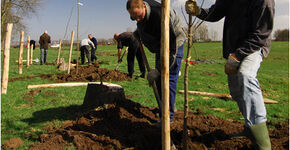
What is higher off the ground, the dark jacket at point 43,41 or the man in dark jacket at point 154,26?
the dark jacket at point 43,41

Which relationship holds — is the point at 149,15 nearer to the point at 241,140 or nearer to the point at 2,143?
the point at 241,140

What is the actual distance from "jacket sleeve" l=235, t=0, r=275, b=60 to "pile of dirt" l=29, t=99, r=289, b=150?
1.22 m

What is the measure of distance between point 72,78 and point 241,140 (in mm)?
7060

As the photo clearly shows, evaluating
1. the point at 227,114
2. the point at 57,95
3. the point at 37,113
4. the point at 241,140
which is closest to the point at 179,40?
the point at 241,140

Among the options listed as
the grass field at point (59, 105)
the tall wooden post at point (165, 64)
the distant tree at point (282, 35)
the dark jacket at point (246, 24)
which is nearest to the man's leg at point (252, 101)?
the dark jacket at point (246, 24)

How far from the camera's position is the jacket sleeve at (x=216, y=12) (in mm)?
2598

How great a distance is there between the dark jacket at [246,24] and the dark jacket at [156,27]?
0.42 metres

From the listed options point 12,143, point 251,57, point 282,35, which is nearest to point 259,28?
point 251,57

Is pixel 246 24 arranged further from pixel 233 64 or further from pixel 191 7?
pixel 191 7

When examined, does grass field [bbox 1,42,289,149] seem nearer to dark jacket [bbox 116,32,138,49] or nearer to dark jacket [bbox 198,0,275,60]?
dark jacket [bbox 116,32,138,49]

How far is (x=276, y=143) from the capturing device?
107 inches

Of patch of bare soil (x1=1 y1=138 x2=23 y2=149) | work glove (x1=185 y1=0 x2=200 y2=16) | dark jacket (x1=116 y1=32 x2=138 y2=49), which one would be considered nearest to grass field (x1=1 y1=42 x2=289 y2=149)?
patch of bare soil (x1=1 y1=138 x2=23 y2=149)

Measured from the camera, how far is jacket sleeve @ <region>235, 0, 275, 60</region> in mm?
2059

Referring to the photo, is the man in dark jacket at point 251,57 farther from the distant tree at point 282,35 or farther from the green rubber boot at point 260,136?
the distant tree at point 282,35
